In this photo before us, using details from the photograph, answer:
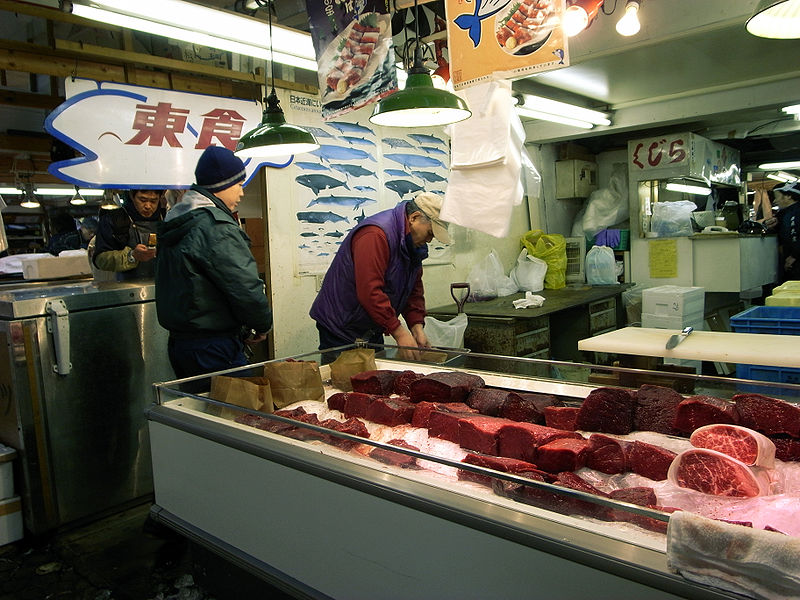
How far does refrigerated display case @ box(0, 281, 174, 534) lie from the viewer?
3.32m

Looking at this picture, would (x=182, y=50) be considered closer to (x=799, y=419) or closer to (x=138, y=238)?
(x=138, y=238)

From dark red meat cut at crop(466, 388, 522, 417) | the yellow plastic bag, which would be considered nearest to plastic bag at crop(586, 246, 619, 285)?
the yellow plastic bag

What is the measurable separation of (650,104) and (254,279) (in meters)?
6.68

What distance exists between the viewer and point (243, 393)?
230 centimetres

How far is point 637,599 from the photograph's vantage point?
3.64ft

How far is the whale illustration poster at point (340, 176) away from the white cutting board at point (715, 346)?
288 centimetres

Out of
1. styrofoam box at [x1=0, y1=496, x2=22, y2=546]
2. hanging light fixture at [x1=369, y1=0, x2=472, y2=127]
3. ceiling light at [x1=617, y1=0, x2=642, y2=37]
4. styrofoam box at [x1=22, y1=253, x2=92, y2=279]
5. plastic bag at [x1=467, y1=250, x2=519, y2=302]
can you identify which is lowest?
styrofoam box at [x1=0, y1=496, x2=22, y2=546]

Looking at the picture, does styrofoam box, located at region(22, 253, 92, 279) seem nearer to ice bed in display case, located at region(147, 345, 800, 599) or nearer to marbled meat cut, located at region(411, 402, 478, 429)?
ice bed in display case, located at region(147, 345, 800, 599)

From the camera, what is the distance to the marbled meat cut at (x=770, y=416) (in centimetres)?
167

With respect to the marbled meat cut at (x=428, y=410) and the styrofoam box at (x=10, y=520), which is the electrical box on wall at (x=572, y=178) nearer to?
the marbled meat cut at (x=428, y=410)

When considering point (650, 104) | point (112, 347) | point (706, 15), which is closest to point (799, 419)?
point (706, 15)

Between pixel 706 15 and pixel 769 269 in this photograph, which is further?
pixel 769 269

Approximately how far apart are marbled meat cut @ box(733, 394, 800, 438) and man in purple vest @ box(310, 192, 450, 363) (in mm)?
1907

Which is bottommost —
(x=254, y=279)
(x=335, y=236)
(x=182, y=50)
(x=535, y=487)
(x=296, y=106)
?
(x=535, y=487)
